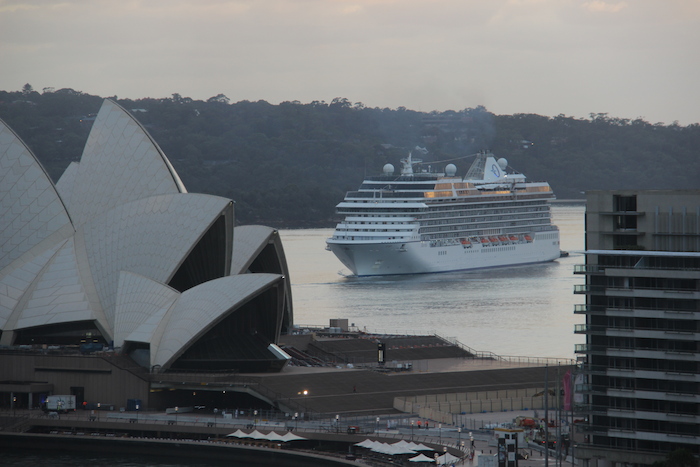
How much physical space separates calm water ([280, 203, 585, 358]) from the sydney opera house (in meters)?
12.6

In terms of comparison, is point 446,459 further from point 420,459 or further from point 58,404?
point 58,404

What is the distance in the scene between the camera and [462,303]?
67.6 meters

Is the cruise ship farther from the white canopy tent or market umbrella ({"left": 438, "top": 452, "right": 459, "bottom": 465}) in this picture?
market umbrella ({"left": 438, "top": 452, "right": 459, "bottom": 465})

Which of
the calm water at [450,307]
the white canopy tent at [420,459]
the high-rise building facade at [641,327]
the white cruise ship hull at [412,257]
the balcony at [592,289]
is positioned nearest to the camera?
the high-rise building facade at [641,327]

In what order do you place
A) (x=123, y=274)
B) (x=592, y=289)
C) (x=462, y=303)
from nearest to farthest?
1. (x=592, y=289)
2. (x=123, y=274)
3. (x=462, y=303)

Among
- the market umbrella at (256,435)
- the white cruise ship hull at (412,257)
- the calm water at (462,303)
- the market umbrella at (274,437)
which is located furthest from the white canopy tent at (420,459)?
the white cruise ship hull at (412,257)

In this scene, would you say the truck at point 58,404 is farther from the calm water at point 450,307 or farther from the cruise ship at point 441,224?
the cruise ship at point 441,224

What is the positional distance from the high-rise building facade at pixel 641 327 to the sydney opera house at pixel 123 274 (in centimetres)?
1309

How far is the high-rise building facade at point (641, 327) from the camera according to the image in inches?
1016

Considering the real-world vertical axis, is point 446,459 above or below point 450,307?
below

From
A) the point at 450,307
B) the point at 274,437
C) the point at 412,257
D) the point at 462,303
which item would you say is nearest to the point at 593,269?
the point at 274,437

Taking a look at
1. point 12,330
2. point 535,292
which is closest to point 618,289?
point 12,330

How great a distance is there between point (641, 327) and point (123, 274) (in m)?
18.2

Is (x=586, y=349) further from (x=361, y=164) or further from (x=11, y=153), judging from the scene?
(x=361, y=164)
